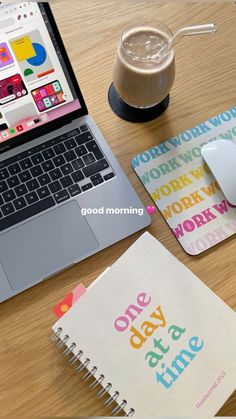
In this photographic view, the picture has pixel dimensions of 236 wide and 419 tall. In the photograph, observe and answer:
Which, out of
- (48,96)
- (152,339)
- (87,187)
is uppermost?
(48,96)

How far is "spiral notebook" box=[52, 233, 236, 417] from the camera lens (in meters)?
0.67

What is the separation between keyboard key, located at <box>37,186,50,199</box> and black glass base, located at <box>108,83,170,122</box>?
0.57 ft

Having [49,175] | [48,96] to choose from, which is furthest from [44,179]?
[48,96]

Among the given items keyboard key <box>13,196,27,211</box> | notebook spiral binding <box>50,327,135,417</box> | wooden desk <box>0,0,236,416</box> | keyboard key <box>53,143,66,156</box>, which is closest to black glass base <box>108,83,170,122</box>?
wooden desk <box>0,0,236,416</box>

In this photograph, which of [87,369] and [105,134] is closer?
[87,369]

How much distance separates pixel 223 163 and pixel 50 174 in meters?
0.27

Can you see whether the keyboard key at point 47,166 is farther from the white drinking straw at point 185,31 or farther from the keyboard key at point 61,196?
the white drinking straw at point 185,31

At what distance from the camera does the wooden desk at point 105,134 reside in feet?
2.29

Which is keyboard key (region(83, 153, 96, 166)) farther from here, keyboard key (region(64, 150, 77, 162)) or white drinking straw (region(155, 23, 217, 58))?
white drinking straw (region(155, 23, 217, 58))

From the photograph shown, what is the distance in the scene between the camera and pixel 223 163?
0.79m

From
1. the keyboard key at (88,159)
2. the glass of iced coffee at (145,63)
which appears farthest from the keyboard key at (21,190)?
the glass of iced coffee at (145,63)

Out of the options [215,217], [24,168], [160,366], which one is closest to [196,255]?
[215,217]

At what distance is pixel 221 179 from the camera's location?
78cm

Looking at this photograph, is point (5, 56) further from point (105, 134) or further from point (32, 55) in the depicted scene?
point (105, 134)
